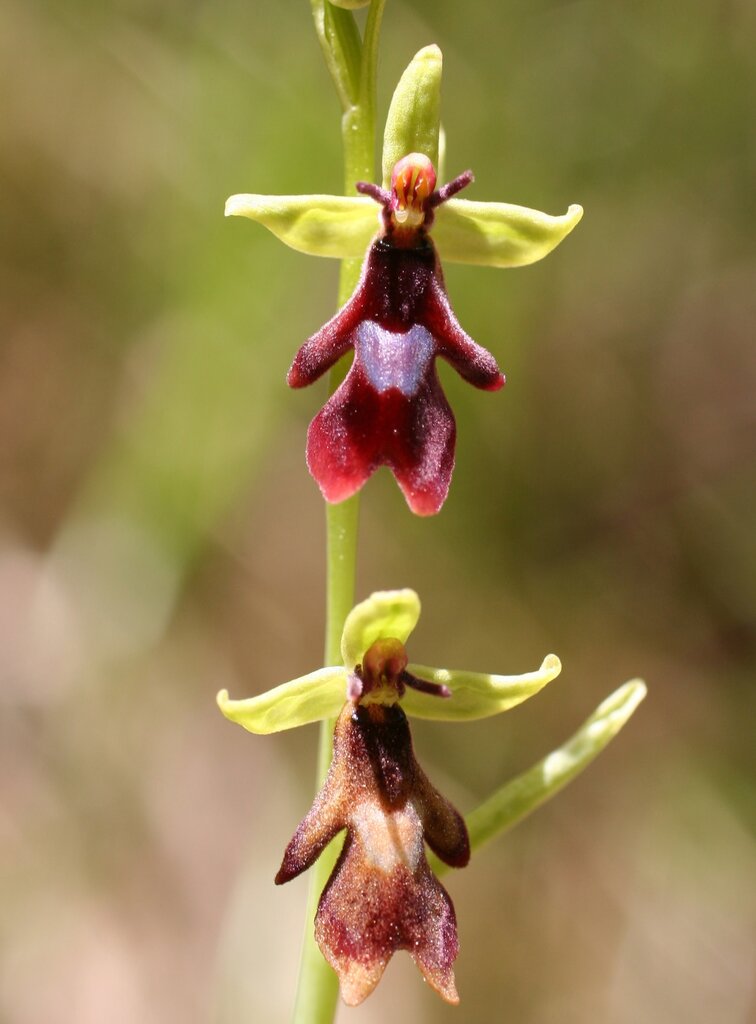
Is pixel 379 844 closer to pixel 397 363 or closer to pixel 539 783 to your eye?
pixel 539 783

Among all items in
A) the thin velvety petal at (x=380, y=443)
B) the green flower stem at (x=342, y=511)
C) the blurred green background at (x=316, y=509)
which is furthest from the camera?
the blurred green background at (x=316, y=509)

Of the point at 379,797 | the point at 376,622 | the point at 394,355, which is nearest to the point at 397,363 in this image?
the point at 394,355

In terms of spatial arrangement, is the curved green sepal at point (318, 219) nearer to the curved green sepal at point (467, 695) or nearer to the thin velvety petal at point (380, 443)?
the thin velvety petal at point (380, 443)

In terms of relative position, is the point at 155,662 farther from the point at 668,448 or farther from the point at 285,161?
the point at 668,448

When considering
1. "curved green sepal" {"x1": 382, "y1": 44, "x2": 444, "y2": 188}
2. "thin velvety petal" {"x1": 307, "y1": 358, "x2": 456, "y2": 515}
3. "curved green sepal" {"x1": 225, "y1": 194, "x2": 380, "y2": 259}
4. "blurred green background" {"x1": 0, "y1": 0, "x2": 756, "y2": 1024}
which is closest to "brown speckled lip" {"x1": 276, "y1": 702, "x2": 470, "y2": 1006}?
"thin velvety petal" {"x1": 307, "y1": 358, "x2": 456, "y2": 515}

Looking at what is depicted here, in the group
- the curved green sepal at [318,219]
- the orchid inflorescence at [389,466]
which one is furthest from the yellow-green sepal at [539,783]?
the curved green sepal at [318,219]
